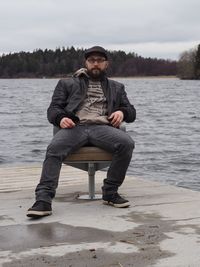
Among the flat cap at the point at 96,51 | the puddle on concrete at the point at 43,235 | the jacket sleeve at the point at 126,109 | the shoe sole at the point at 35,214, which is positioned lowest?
the puddle on concrete at the point at 43,235

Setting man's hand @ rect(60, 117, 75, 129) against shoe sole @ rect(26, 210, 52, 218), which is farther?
man's hand @ rect(60, 117, 75, 129)

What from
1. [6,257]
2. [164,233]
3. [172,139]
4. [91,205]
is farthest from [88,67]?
[172,139]

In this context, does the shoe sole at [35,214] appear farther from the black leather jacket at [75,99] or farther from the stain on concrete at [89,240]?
the black leather jacket at [75,99]

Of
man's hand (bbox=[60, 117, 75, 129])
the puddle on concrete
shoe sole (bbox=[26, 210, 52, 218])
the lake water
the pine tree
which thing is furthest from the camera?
the pine tree

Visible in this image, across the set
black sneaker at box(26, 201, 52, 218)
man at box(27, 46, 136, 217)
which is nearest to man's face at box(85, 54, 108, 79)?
man at box(27, 46, 136, 217)

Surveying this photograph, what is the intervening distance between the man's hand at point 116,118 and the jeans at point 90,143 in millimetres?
59

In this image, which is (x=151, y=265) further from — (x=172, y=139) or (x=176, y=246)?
(x=172, y=139)

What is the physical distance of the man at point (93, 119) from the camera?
5078 millimetres

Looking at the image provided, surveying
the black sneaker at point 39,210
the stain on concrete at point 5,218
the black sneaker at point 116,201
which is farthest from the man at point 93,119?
the stain on concrete at point 5,218

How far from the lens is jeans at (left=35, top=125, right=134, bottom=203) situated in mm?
4961

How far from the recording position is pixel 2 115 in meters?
29.8

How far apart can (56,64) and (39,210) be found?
303 feet

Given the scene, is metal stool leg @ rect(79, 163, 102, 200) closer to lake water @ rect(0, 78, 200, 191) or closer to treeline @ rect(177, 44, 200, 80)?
lake water @ rect(0, 78, 200, 191)

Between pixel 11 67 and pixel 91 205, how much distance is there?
108 m
